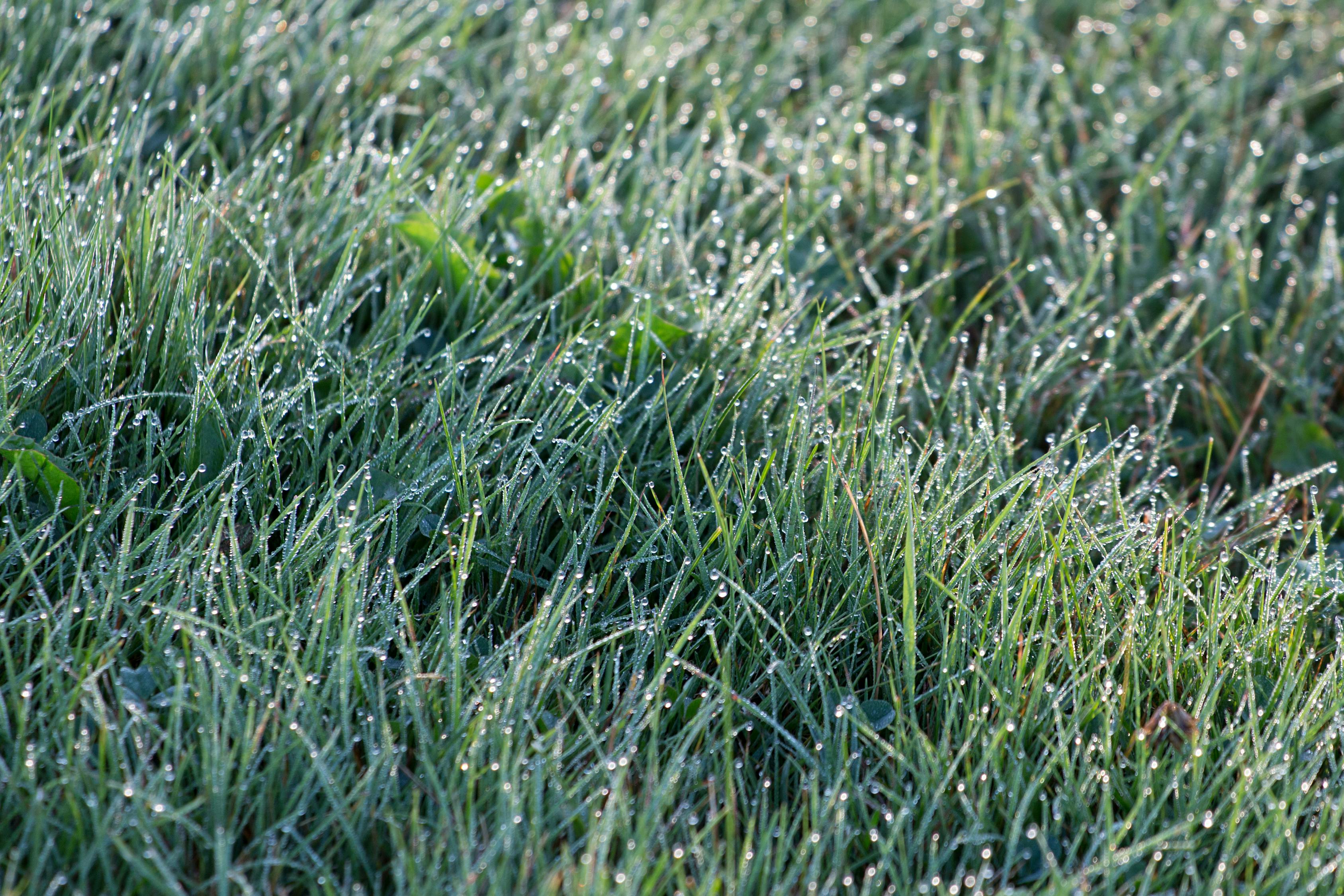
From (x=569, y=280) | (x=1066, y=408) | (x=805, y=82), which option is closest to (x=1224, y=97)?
(x=805, y=82)

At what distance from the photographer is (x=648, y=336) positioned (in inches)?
76.2

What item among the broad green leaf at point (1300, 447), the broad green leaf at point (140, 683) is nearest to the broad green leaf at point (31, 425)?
the broad green leaf at point (140, 683)

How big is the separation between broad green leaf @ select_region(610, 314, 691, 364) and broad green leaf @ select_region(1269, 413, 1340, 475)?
112 centimetres

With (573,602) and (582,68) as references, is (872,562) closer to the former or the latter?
(573,602)

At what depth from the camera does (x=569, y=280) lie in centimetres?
216

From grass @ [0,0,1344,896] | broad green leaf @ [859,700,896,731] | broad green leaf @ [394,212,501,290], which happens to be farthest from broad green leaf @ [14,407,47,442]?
broad green leaf @ [859,700,896,731]

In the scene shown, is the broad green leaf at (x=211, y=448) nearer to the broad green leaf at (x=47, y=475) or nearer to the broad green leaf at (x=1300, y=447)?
the broad green leaf at (x=47, y=475)

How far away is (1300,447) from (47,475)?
2078mm

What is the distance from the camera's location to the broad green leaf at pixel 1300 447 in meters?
2.14

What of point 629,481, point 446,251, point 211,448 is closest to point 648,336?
point 629,481

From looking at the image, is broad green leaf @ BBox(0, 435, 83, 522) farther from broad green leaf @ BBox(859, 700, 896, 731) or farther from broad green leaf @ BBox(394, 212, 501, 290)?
broad green leaf @ BBox(859, 700, 896, 731)

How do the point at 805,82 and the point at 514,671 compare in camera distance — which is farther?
the point at 805,82

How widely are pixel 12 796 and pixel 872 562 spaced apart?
107 centimetres

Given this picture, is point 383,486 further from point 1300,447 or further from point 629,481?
point 1300,447
